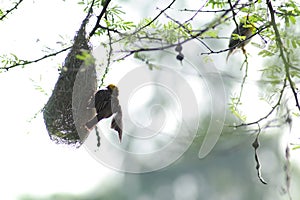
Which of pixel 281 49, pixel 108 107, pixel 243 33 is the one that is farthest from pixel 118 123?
pixel 281 49

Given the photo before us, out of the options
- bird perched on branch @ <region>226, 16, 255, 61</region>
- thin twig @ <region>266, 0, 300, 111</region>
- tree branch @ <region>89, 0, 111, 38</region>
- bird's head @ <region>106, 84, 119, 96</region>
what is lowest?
thin twig @ <region>266, 0, 300, 111</region>

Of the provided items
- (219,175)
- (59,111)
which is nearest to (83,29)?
(59,111)

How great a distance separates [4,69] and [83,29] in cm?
28

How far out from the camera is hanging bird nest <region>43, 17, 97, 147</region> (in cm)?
206

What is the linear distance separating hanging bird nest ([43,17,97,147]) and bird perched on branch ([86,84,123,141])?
4 centimetres

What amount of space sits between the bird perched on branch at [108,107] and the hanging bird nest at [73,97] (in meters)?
0.04

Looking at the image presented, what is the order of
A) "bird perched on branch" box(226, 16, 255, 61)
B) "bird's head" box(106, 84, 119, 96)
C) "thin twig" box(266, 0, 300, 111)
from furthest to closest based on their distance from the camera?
"bird's head" box(106, 84, 119, 96), "bird perched on branch" box(226, 16, 255, 61), "thin twig" box(266, 0, 300, 111)

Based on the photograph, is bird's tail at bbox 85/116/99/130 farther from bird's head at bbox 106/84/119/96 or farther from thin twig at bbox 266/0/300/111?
thin twig at bbox 266/0/300/111

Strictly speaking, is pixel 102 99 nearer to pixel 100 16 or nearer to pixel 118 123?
pixel 118 123

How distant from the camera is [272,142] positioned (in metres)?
15.4

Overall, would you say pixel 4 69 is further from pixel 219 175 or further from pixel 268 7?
pixel 219 175

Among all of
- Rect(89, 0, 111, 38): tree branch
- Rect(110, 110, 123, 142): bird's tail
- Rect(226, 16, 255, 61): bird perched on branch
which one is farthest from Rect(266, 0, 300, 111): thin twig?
Rect(110, 110, 123, 142): bird's tail

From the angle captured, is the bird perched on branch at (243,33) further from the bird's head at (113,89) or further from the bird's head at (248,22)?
the bird's head at (113,89)

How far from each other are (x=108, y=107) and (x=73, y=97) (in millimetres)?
124
